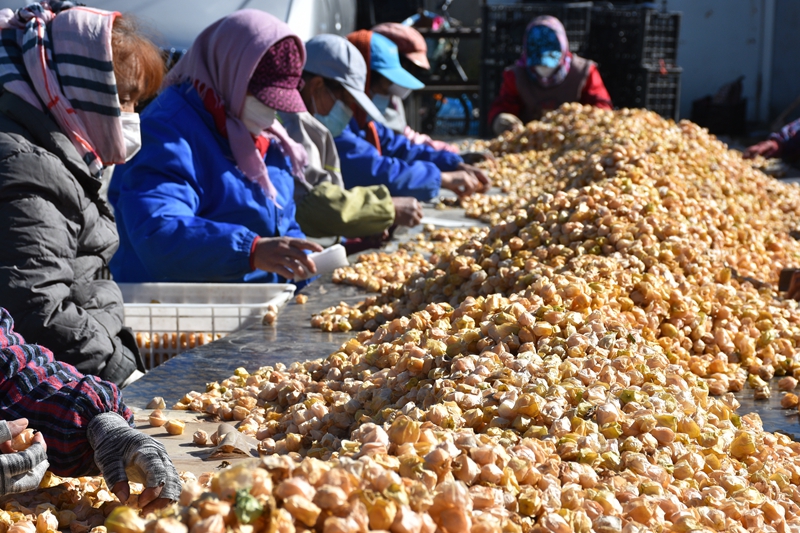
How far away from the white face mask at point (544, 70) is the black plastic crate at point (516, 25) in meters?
0.94

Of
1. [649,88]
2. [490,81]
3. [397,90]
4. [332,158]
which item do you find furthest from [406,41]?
[649,88]

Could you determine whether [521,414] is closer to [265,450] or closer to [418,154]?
[265,450]

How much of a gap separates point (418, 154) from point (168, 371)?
3275mm

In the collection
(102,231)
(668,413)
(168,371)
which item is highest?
(102,231)

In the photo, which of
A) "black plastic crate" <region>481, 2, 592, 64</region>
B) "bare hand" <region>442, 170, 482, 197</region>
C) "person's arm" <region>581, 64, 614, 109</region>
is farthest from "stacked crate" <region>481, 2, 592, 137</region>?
"bare hand" <region>442, 170, 482, 197</region>

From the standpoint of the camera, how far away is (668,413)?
1501mm

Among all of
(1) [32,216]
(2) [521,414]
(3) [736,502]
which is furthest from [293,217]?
(3) [736,502]

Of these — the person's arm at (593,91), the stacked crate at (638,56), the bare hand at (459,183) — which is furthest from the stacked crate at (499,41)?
the bare hand at (459,183)

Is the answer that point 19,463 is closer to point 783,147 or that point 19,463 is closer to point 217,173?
point 217,173

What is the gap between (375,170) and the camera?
4484mm

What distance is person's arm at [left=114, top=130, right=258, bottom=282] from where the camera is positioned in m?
2.80

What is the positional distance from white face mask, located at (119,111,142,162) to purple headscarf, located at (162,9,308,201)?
30.6 inches

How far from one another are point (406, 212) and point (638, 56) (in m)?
5.08

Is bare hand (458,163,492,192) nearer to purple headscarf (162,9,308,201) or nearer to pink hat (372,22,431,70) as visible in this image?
pink hat (372,22,431,70)
